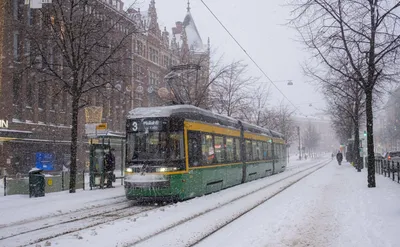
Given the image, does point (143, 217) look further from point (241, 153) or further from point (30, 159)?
point (30, 159)

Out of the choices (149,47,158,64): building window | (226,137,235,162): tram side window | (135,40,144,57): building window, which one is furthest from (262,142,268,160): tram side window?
(149,47,158,64): building window

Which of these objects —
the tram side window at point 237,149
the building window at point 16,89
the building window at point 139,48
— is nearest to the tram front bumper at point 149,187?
the tram side window at point 237,149

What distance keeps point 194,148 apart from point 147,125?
1.81 m

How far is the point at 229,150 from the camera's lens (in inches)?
705

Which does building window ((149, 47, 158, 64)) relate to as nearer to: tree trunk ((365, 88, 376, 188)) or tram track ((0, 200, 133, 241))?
tree trunk ((365, 88, 376, 188))

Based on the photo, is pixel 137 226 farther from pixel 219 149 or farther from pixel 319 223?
pixel 219 149

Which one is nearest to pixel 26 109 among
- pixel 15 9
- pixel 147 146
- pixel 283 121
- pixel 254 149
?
pixel 15 9

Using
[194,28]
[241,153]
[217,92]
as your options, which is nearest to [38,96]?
[217,92]

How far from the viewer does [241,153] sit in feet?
65.0

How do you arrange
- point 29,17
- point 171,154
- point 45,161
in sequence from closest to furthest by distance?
point 171,154
point 29,17
point 45,161

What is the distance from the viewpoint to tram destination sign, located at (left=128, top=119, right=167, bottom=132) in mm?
13219

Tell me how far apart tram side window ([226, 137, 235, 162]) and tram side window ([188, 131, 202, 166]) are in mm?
3359

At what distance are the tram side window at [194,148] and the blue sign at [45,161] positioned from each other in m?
21.7

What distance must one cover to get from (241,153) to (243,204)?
734cm
